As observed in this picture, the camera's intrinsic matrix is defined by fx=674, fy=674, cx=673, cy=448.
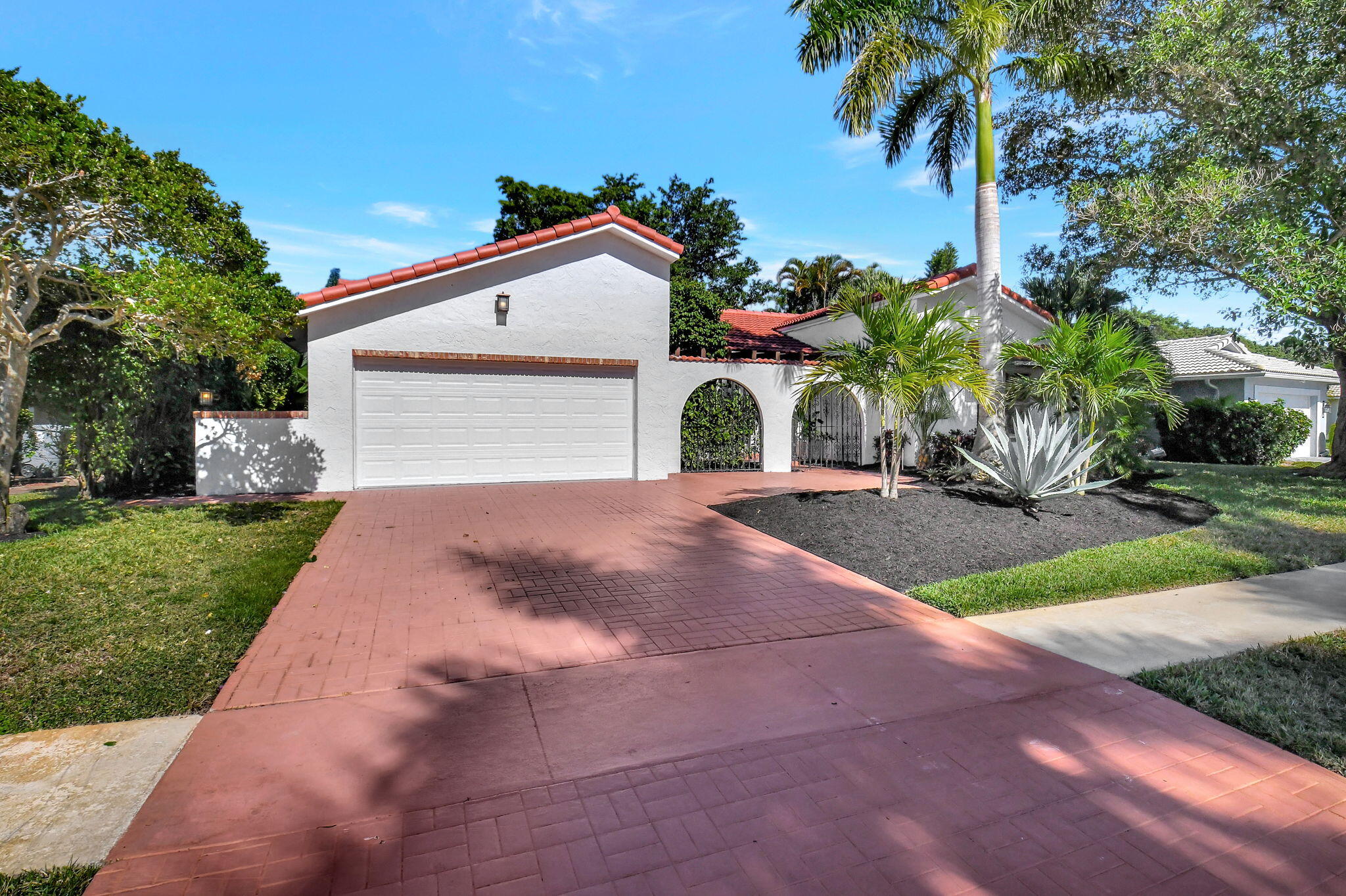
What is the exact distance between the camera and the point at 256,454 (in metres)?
12.0

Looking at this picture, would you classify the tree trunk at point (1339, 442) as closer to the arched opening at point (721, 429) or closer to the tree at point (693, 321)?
the arched opening at point (721, 429)

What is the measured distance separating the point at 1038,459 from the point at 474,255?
997 centimetres

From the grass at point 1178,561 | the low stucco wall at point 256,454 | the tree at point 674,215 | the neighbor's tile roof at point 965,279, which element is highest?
the tree at point 674,215

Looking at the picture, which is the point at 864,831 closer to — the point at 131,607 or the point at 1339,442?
the point at 131,607

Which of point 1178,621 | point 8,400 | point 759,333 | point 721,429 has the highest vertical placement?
point 759,333

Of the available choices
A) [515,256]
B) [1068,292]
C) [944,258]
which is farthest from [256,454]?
[944,258]

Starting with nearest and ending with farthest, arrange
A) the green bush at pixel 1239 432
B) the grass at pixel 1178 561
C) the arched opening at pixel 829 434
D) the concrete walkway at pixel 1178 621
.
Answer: the concrete walkway at pixel 1178 621 < the grass at pixel 1178 561 < the arched opening at pixel 829 434 < the green bush at pixel 1239 432

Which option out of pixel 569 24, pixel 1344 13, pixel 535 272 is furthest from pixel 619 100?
pixel 1344 13

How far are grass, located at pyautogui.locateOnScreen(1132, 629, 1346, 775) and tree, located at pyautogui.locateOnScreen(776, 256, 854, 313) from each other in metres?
31.6

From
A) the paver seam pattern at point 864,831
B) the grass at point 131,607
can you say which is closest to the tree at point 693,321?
the grass at point 131,607

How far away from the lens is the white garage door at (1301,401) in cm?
2389

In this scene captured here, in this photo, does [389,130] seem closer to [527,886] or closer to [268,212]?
[268,212]

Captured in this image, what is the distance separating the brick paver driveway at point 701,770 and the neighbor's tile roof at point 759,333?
42.2ft

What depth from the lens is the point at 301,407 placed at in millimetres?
17656
